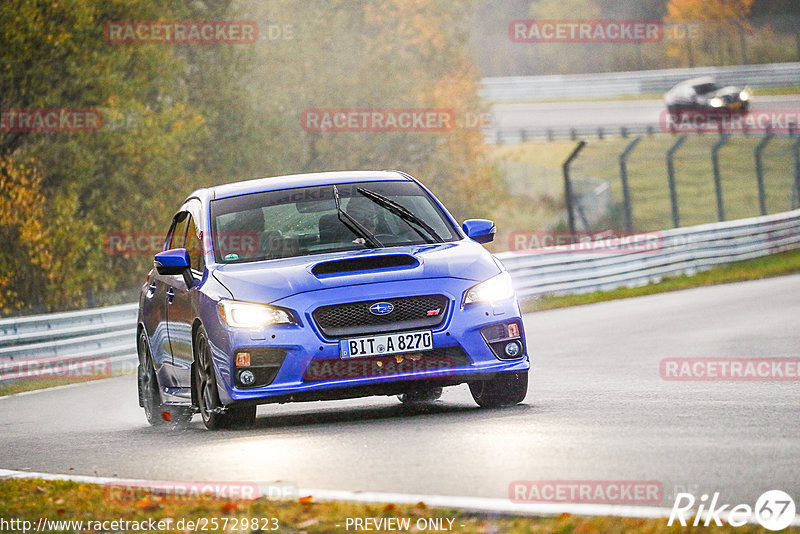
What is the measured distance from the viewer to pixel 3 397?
57.3 feet

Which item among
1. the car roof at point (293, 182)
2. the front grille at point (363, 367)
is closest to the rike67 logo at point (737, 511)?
the front grille at point (363, 367)

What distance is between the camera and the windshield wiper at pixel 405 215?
10391 mm

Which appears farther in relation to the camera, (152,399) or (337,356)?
(152,399)

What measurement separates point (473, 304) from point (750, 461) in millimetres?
2860

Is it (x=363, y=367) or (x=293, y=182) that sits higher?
(x=293, y=182)

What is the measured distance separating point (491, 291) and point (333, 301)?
42.3 inches

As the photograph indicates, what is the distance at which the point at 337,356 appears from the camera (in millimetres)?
9258

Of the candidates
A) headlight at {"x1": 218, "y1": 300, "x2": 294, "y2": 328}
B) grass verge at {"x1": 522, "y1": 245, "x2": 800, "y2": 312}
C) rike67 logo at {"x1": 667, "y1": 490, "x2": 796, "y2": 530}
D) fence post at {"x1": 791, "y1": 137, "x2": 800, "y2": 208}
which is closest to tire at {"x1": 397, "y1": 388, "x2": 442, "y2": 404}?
headlight at {"x1": 218, "y1": 300, "x2": 294, "y2": 328}

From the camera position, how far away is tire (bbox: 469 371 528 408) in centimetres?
998

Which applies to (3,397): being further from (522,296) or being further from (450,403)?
(522,296)

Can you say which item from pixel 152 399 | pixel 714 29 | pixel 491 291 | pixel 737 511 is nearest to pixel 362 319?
pixel 491 291

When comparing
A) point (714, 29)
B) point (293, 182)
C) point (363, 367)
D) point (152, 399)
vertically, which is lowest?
point (152, 399)

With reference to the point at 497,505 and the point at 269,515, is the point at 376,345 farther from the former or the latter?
the point at 497,505

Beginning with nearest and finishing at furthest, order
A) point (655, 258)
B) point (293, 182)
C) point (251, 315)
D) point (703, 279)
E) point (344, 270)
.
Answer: point (251, 315) → point (344, 270) → point (293, 182) → point (703, 279) → point (655, 258)
